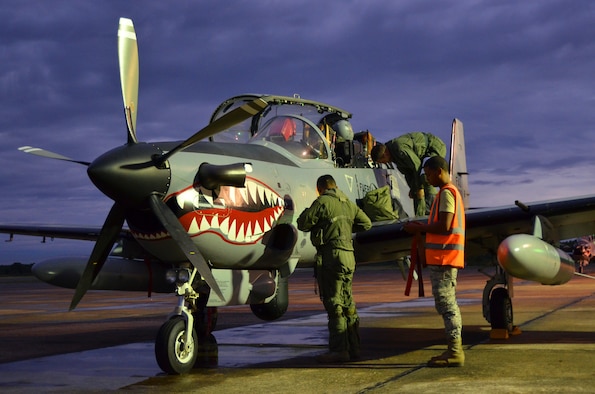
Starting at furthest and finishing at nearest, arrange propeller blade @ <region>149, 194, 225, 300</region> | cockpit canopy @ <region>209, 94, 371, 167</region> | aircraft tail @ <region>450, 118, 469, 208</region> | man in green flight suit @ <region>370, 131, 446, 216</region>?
aircraft tail @ <region>450, 118, 469, 208</region>
man in green flight suit @ <region>370, 131, 446, 216</region>
cockpit canopy @ <region>209, 94, 371, 167</region>
propeller blade @ <region>149, 194, 225, 300</region>

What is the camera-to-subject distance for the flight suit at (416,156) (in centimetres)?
1139

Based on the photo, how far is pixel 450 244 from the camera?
23.9 feet

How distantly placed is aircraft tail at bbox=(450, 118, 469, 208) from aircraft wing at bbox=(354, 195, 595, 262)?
2.27 m

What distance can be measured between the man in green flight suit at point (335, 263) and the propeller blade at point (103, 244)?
1980 mm

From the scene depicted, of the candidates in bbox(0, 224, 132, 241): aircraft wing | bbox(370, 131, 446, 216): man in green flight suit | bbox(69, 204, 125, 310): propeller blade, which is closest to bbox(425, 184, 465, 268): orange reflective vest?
bbox(69, 204, 125, 310): propeller blade

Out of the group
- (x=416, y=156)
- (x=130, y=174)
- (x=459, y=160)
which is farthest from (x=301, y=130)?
(x=459, y=160)

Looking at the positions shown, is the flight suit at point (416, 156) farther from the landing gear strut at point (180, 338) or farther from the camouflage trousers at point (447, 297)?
the landing gear strut at point (180, 338)

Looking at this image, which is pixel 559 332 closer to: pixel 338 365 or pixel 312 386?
pixel 338 365

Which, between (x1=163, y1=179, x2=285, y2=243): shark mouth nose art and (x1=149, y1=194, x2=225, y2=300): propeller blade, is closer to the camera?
(x1=149, y1=194, x2=225, y2=300): propeller blade

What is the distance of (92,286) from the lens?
8977 mm

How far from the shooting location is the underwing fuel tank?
7480mm

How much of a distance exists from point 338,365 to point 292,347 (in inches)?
68.6

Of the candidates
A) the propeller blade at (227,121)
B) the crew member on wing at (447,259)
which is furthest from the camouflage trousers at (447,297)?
the propeller blade at (227,121)

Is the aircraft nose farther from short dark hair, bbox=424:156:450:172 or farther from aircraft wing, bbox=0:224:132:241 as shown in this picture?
aircraft wing, bbox=0:224:132:241
